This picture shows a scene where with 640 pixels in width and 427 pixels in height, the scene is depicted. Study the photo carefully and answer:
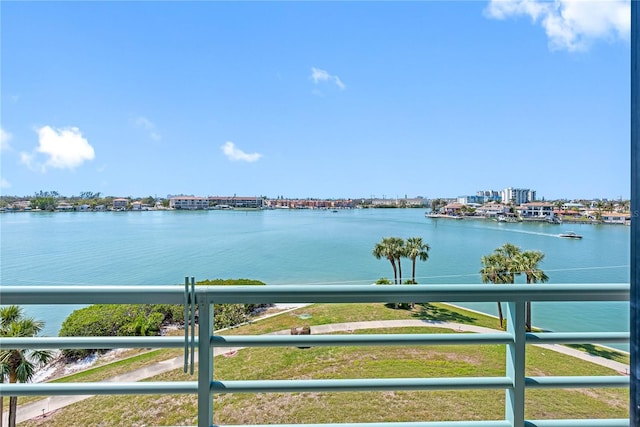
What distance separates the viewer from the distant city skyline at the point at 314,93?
2543 mm

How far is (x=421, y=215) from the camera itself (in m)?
18.4

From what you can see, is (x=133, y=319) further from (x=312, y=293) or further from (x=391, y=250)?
(x=391, y=250)

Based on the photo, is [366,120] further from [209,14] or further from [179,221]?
[179,221]

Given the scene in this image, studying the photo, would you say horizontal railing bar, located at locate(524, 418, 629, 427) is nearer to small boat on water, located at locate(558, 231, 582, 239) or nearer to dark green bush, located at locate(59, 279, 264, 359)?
dark green bush, located at locate(59, 279, 264, 359)

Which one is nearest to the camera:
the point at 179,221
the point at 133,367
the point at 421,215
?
the point at 133,367

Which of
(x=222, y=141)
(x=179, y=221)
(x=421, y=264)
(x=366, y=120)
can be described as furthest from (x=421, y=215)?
(x=179, y=221)

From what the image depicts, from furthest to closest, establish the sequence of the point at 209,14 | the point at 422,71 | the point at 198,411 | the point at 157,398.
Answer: the point at 422,71, the point at 209,14, the point at 157,398, the point at 198,411

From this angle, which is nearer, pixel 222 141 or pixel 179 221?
pixel 222 141

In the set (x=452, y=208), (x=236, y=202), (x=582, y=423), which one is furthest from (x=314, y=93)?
(x=582, y=423)

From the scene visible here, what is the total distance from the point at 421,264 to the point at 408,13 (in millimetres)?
17307

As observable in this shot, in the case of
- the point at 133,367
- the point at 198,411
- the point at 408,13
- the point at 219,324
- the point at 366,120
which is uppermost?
the point at 366,120

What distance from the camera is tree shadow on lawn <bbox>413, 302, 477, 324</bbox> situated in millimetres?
3314

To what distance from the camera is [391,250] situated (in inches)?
701

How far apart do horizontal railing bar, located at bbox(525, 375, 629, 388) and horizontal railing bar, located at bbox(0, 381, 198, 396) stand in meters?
1.05
